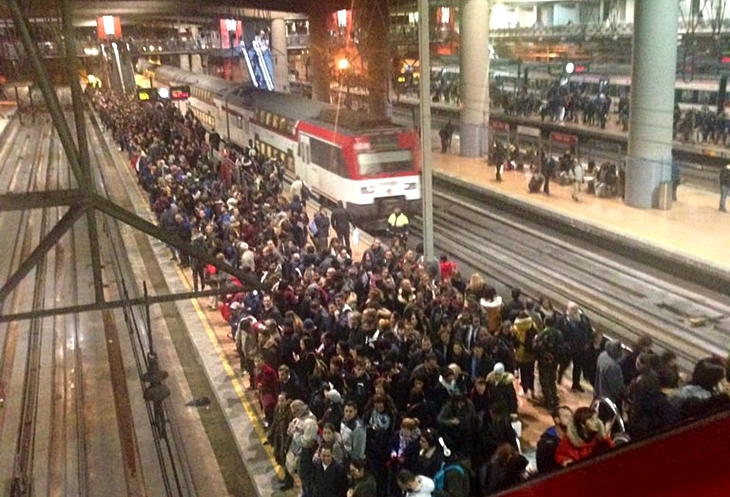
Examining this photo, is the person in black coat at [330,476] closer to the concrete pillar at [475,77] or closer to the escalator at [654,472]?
the escalator at [654,472]

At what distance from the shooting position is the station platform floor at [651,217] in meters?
16.6

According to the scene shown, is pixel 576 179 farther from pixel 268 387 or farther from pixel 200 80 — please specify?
pixel 200 80

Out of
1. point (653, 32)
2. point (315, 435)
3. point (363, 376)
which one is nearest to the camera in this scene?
point (315, 435)

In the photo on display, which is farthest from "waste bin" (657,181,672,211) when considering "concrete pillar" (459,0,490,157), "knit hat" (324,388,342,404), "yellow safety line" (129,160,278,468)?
"knit hat" (324,388,342,404)

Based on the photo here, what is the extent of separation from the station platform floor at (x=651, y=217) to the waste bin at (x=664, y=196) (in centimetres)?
15

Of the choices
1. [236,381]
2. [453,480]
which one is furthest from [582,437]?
[236,381]

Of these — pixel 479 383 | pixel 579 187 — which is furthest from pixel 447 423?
pixel 579 187

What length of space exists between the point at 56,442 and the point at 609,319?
8.75 metres

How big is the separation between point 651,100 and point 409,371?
15192 mm

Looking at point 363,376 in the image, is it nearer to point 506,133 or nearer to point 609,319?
point 609,319

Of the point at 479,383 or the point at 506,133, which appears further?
the point at 506,133

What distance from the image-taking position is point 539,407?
375 inches

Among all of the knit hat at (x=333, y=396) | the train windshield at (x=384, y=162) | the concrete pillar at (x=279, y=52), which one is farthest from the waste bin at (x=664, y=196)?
the concrete pillar at (x=279, y=52)

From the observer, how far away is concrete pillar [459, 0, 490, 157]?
3025 cm
